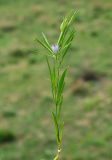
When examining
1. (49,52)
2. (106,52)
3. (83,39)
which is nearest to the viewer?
(49,52)

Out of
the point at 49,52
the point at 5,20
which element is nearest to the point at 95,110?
the point at 5,20

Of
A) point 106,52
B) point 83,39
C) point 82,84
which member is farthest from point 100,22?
point 82,84

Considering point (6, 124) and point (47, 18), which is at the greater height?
point (47, 18)

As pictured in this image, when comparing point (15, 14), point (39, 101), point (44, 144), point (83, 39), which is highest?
point (15, 14)

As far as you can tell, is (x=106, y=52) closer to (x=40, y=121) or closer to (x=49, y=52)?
(x=40, y=121)

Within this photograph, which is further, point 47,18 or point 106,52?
point 47,18

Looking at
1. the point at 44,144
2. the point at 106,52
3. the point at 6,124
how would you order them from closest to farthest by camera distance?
the point at 44,144
the point at 6,124
the point at 106,52

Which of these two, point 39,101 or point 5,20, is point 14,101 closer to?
point 39,101
